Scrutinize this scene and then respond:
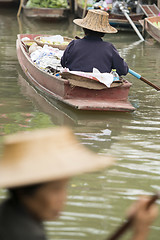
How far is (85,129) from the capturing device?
5.23m

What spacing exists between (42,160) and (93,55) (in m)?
4.42

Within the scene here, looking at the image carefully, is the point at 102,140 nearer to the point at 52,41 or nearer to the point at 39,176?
the point at 39,176

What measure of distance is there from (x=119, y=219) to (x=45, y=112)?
293 cm

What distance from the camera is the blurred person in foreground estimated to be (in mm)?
1438

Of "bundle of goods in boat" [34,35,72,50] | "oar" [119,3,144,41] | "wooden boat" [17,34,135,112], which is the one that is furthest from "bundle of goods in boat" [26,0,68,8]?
"wooden boat" [17,34,135,112]

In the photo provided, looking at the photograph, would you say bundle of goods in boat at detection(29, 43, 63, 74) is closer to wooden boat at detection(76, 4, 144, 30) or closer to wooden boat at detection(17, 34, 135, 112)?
wooden boat at detection(17, 34, 135, 112)

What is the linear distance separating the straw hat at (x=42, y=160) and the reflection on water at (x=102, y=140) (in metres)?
1.53

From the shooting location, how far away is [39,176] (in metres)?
1.41

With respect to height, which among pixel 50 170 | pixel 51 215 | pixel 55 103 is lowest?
pixel 55 103

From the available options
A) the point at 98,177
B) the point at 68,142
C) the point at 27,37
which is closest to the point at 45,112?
the point at 98,177

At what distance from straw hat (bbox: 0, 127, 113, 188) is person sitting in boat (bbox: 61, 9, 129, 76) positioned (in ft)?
14.2

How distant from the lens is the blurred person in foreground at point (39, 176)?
1438 mm

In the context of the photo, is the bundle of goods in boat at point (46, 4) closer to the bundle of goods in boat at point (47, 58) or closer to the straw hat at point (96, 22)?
the bundle of goods in boat at point (47, 58)

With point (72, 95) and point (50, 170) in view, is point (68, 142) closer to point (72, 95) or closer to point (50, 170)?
point (50, 170)
